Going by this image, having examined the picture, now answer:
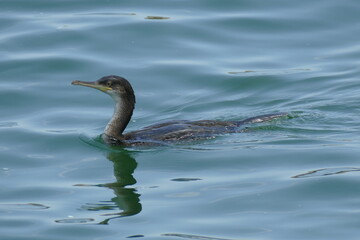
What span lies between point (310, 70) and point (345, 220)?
668cm

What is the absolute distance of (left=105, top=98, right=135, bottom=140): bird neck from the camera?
14484 millimetres

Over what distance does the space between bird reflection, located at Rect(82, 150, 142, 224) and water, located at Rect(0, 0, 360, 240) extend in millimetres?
24

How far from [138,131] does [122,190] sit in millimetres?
2123

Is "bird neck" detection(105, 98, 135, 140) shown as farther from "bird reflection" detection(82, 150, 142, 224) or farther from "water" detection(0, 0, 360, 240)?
"bird reflection" detection(82, 150, 142, 224)

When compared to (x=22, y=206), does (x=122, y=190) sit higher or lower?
higher

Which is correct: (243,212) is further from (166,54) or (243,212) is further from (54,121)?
(166,54)

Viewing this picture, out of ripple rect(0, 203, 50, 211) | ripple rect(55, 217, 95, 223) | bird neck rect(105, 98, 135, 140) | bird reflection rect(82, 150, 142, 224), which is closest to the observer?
ripple rect(55, 217, 95, 223)

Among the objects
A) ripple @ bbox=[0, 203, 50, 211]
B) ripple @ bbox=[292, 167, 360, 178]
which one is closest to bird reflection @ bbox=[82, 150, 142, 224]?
ripple @ bbox=[0, 203, 50, 211]

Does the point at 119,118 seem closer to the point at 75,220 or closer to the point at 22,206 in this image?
the point at 22,206

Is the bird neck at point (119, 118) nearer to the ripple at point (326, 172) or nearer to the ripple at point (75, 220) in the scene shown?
the ripple at point (326, 172)

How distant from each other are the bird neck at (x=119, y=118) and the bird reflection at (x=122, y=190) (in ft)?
1.21

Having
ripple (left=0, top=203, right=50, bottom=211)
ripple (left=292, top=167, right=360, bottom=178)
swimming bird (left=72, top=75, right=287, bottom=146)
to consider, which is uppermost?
swimming bird (left=72, top=75, right=287, bottom=146)

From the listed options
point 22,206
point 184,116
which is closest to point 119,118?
point 184,116

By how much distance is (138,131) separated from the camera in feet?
47.7
